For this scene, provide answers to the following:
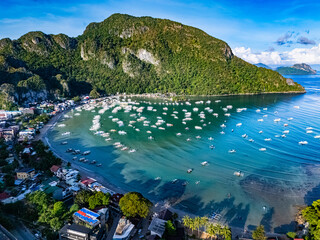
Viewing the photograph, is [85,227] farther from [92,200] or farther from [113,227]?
[92,200]

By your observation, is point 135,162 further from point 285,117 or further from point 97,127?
point 285,117

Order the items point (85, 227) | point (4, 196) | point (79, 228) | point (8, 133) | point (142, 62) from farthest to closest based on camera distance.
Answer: point (142, 62)
point (8, 133)
point (4, 196)
point (85, 227)
point (79, 228)

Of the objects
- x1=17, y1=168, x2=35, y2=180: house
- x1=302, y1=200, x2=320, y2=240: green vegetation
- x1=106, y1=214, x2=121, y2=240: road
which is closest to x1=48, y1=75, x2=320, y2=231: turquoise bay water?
x1=302, y1=200, x2=320, y2=240: green vegetation

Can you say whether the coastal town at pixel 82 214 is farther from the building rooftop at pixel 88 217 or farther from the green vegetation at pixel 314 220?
the green vegetation at pixel 314 220

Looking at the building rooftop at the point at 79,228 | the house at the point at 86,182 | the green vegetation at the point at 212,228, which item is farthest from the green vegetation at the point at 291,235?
the house at the point at 86,182

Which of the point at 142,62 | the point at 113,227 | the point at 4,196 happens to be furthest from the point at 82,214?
the point at 142,62

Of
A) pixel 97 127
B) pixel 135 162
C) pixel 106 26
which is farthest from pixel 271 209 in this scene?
pixel 106 26
